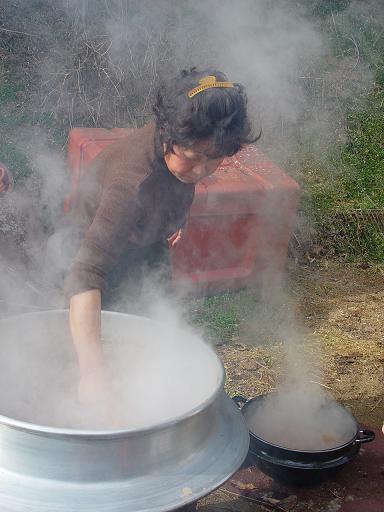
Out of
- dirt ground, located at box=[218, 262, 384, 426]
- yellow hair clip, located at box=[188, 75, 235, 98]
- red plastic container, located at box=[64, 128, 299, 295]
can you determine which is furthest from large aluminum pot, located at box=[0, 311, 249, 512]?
red plastic container, located at box=[64, 128, 299, 295]

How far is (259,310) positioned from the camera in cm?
485

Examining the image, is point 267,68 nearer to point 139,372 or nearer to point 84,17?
point 84,17

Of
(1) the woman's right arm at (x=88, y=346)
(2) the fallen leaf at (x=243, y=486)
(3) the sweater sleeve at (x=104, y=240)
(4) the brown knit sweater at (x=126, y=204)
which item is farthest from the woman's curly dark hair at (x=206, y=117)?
(2) the fallen leaf at (x=243, y=486)

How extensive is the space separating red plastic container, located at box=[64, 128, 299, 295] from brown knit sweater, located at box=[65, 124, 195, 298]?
1.80m

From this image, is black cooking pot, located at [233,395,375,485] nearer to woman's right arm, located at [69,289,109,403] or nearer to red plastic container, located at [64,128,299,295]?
woman's right arm, located at [69,289,109,403]

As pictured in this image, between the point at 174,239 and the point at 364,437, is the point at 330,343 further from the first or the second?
the point at 174,239

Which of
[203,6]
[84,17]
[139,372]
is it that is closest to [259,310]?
[139,372]

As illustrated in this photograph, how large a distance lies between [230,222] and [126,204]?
8.43 ft

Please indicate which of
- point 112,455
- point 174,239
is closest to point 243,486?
point 174,239

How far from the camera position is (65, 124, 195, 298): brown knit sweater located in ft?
7.20

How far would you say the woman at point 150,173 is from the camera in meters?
2.10

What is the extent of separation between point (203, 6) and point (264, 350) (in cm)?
363

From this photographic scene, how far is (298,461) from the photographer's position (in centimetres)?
279

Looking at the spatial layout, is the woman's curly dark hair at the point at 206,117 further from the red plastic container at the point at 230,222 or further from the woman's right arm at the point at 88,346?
the red plastic container at the point at 230,222
